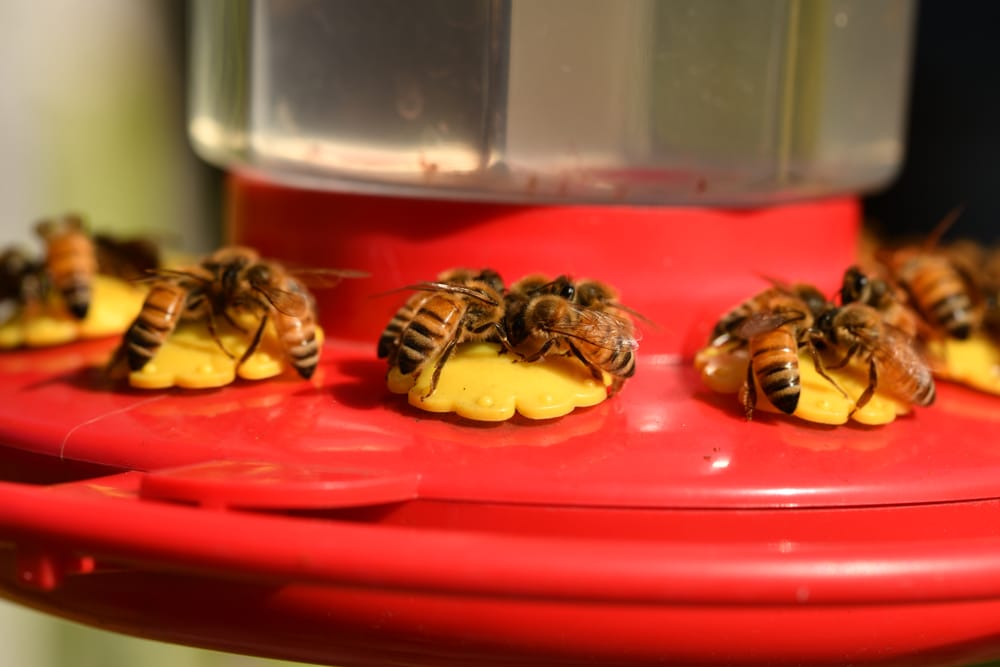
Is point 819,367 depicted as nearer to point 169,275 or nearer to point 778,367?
point 778,367

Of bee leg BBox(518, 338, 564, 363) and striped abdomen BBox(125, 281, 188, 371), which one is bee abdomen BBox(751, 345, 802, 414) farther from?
striped abdomen BBox(125, 281, 188, 371)

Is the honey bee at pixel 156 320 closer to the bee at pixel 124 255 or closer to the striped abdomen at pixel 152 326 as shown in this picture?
the striped abdomen at pixel 152 326

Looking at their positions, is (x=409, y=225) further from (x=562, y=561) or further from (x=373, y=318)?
(x=562, y=561)

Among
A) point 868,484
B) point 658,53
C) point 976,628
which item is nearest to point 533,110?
point 658,53

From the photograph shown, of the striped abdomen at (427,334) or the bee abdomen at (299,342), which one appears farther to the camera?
the bee abdomen at (299,342)

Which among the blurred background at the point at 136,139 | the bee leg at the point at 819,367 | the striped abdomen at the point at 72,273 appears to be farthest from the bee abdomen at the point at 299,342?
the blurred background at the point at 136,139

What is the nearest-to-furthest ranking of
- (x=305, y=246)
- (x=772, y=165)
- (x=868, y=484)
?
(x=868, y=484)
(x=305, y=246)
(x=772, y=165)

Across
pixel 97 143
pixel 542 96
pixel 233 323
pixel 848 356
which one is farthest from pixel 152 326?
pixel 97 143
